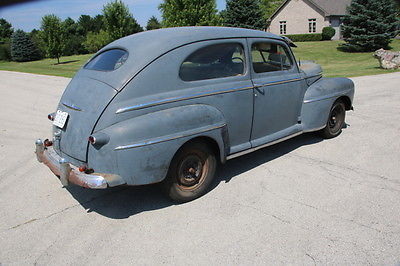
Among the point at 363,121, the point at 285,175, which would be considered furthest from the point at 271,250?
the point at 363,121

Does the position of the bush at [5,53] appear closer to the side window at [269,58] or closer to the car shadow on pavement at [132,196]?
the car shadow on pavement at [132,196]

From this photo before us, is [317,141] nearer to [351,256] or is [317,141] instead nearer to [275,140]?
[275,140]

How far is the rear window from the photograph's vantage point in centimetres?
387

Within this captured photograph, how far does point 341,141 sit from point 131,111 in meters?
3.82

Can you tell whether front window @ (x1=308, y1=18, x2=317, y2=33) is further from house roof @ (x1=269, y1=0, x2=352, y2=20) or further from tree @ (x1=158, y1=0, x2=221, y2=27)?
tree @ (x1=158, y1=0, x2=221, y2=27)

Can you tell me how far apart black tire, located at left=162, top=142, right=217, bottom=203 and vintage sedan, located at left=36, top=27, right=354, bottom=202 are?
1 centimetres

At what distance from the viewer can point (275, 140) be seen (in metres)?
4.79

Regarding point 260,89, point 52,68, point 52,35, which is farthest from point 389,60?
point 52,35

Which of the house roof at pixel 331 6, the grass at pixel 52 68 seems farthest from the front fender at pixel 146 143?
the house roof at pixel 331 6

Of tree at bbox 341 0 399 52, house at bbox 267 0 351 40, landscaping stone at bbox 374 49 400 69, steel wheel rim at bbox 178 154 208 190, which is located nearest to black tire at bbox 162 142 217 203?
steel wheel rim at bbox 178 154 208 190

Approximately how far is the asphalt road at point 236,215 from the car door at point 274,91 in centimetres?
50

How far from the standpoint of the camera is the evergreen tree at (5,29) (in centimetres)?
5975

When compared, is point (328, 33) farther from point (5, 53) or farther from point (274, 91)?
point (5, 53)

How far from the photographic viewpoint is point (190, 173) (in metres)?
3.92
